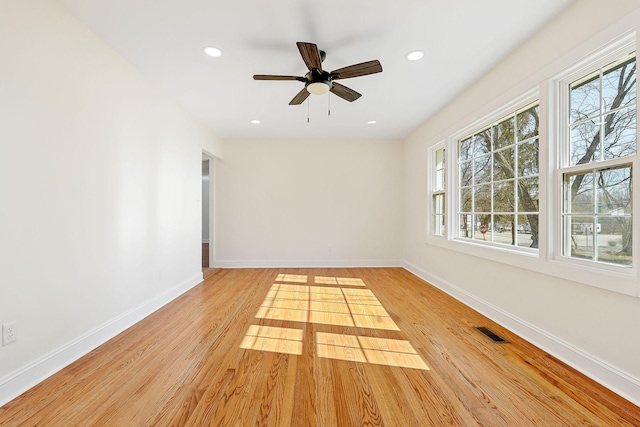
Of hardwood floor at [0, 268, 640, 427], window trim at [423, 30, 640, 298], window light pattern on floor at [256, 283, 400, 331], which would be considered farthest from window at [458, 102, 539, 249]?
window light pattern on floor at [256, 283, 400, 331]

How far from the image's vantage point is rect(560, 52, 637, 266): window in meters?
1.75

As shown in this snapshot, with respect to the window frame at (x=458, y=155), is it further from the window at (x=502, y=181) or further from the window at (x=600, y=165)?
the window at (x=600, y=165)

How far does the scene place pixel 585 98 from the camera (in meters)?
2.04

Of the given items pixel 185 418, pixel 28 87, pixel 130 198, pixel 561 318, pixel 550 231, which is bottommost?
pixel 185 418

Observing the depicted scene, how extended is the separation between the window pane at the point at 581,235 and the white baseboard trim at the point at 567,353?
27.0 inches

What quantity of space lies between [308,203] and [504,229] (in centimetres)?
349

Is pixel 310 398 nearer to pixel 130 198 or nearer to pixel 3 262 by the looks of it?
pixel 3 262

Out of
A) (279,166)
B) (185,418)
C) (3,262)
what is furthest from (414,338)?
(279,166)

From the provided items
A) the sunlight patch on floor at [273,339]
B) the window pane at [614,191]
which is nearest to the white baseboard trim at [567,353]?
the window pane at [614,191]

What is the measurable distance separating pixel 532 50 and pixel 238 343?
11.7 feet

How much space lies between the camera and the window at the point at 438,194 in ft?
14.2

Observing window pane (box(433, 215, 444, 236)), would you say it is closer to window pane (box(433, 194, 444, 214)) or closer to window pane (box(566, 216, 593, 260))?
window pane (box(433, 194, 444, 214))

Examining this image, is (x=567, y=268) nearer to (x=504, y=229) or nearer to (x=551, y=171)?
(x=551, y=171)

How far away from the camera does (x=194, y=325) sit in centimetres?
273
